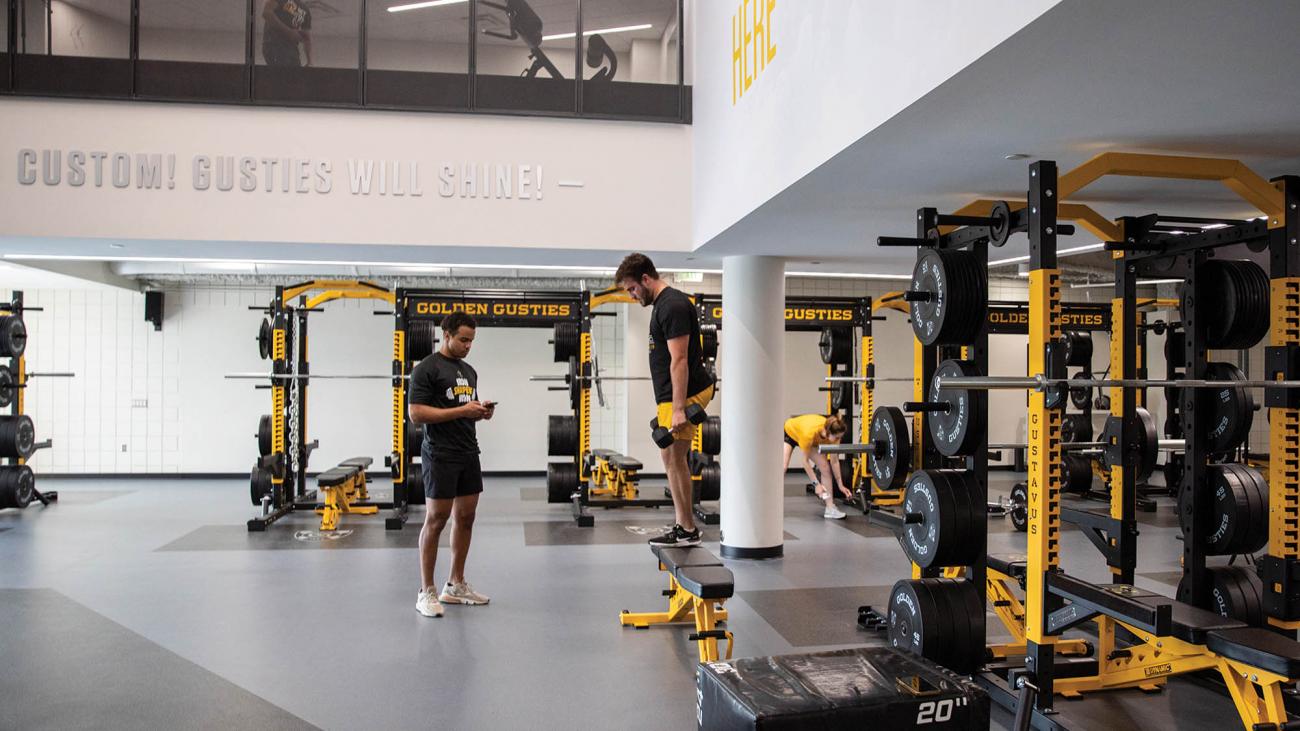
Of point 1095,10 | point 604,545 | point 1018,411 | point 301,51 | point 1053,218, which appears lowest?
point 604,545

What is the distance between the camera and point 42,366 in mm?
9727

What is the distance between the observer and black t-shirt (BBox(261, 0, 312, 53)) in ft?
17.7

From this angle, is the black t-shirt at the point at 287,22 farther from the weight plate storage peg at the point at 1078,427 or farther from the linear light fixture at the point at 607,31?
the weight plate storage peg at the point at 1078,427

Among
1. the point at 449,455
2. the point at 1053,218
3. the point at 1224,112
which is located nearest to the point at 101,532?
the point at 449,455

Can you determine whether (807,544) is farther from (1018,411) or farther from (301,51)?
(1018,411)

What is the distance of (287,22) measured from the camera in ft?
18.1

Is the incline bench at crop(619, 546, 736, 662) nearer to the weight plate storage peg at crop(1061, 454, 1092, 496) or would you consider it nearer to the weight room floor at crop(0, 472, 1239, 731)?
the weight room floor at crop(0, 472, 1239, 731)

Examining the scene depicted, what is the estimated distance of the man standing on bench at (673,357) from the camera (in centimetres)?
331

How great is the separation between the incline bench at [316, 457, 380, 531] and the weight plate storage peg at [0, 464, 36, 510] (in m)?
2.68

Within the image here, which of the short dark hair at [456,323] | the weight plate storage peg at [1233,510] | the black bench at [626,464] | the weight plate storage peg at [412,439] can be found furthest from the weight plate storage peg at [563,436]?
the weight plate storage peg at [1233,510]

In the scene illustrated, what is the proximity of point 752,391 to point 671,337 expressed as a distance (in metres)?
2.29

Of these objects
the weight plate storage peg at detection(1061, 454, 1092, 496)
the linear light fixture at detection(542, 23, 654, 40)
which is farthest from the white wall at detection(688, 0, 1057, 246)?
the weight plate storage peg at detection(1061, 454, 1092, 496)

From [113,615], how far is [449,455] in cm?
195

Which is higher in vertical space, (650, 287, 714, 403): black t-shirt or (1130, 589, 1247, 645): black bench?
(650, 287, 714, 403): black t-shirt
